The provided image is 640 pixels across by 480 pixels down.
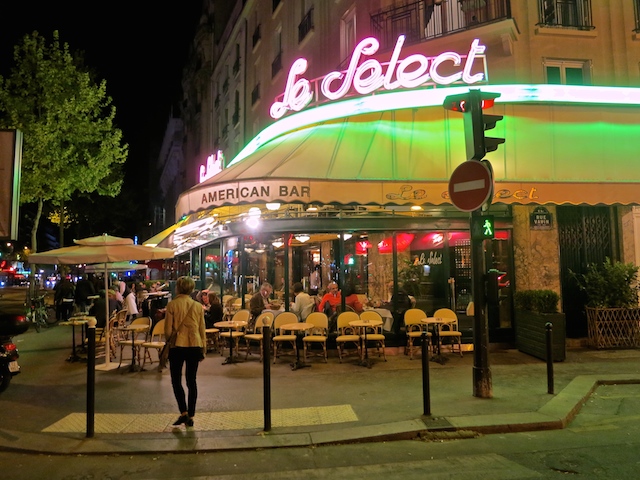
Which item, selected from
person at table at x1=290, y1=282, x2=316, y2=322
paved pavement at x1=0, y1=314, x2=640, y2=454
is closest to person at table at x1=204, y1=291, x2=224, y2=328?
paved pavement at x1=0, y1=314, x2=640, y2=454

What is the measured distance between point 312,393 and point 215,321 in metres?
4.54

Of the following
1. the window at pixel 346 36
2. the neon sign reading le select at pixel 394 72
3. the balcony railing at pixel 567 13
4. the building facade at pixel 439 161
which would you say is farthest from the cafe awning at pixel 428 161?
the window at pixel 346 36

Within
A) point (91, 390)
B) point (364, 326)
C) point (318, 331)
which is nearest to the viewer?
point (91, 390)

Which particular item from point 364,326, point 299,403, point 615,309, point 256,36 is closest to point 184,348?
point 299,403

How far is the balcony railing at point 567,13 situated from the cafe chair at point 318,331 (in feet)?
26.5

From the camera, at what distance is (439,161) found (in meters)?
8.81

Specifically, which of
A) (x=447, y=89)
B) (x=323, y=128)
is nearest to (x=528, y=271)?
(x=447, y=89)

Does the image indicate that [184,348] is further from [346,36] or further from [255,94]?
[255,94]

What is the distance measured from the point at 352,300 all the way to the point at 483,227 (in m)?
4.74

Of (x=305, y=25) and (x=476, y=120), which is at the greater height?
(x=305, y=25)

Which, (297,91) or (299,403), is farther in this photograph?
(297,91)

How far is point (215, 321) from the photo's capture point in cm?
1115

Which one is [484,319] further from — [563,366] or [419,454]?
[563,366]

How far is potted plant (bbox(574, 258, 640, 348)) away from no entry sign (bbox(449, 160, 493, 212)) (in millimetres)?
5097
